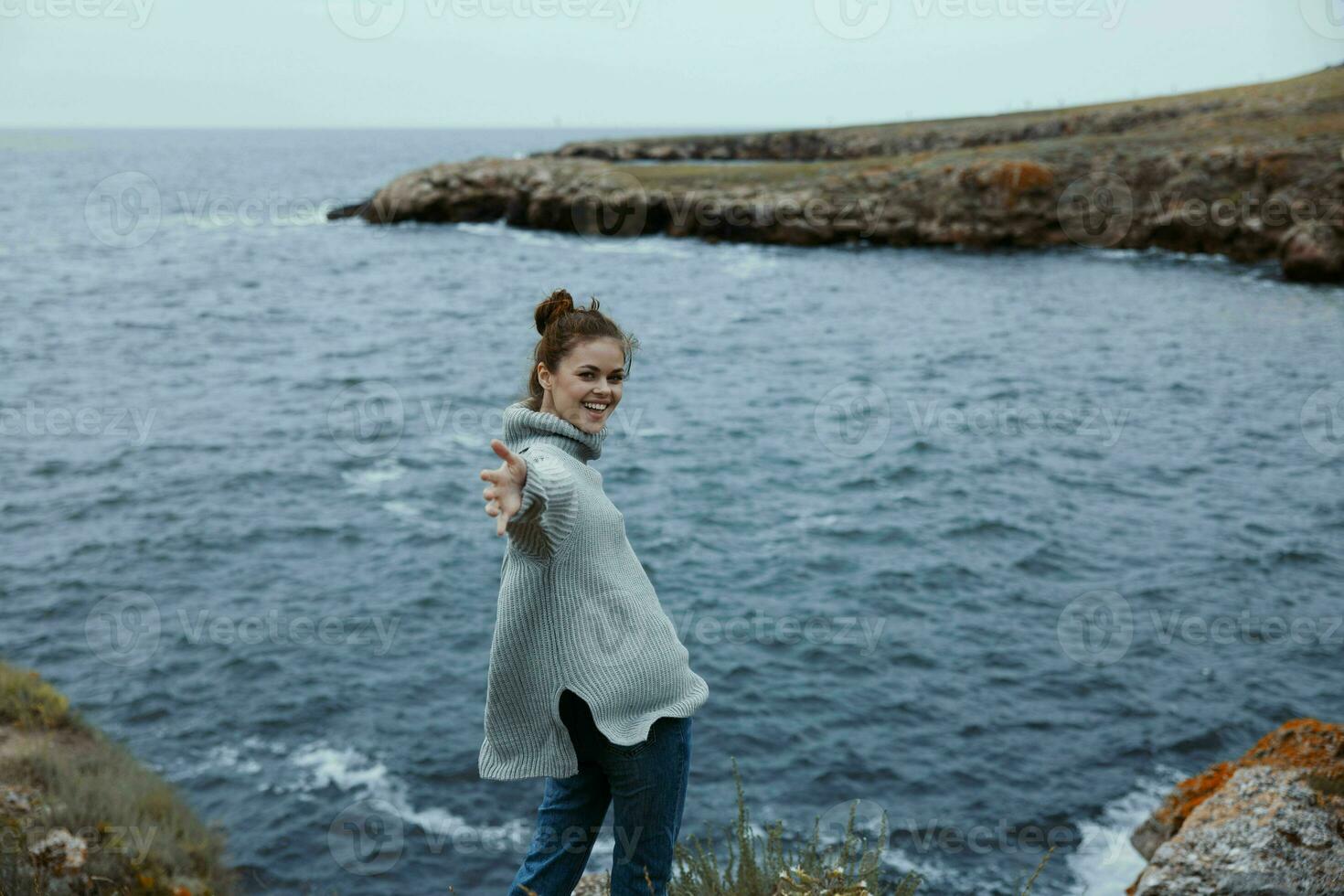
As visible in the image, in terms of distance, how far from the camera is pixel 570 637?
3.01 m

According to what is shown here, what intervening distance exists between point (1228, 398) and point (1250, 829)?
68.9ft

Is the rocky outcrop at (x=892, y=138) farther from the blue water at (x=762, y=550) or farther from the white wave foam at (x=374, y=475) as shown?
the white wave foam at (x=374, y=475)

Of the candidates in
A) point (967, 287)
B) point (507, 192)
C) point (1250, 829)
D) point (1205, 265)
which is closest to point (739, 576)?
point (1250, 829)

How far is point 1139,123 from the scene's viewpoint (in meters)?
67.8

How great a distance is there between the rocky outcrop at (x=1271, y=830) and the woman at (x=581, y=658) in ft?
12.5

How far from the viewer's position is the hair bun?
318 centimetres

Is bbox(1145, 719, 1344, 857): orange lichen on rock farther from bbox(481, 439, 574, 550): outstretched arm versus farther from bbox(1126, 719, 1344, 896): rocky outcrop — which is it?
bbox(481, 439, 574, 550): outstretched arm

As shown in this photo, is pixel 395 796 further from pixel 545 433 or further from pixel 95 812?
pixel 545 433

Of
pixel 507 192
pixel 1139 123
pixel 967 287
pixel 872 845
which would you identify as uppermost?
pixel 1139 123

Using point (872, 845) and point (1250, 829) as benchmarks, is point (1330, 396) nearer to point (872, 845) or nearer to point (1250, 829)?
point (872, 845)

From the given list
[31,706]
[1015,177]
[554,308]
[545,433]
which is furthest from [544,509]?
[1015,177]

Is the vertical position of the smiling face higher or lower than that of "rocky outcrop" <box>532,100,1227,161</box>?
lower

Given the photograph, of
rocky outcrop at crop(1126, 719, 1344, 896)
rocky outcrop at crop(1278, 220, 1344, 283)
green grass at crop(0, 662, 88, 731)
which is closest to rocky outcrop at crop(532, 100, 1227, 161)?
rocky outcrop at crop(1278, 220, 1344, 283)

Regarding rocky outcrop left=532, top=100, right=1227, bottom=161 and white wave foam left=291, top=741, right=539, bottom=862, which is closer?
white wave foam left=291, top=741, right=539, bottom=862
